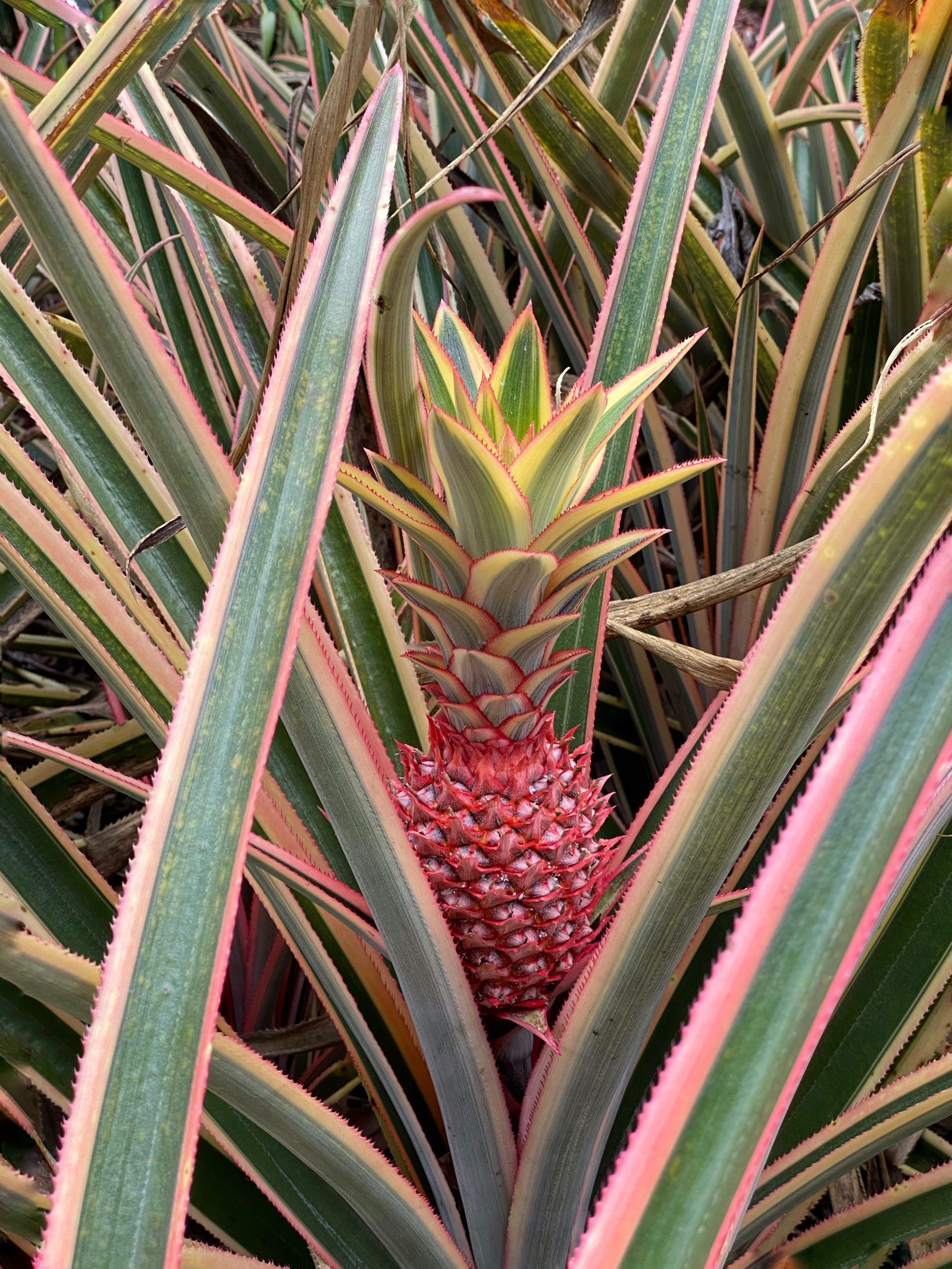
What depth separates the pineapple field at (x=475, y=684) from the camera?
0.78 ft

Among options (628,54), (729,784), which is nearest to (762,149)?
(628,54)

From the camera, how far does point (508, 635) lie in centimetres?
45

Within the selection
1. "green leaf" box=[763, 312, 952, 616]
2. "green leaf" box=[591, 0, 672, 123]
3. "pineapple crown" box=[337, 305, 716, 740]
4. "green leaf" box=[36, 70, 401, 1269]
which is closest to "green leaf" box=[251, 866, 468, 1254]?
"pineapple crown" box=[337, 305, 716, 740]

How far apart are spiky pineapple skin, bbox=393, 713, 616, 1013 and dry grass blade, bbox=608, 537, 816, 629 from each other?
0.41 feet

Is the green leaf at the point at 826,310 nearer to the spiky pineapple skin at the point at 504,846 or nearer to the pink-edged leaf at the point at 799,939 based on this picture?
the spiky pineapple skin at the point at 504,846

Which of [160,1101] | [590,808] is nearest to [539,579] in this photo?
[590,808]

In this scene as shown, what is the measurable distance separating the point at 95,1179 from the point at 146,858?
0.27 feet

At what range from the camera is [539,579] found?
45cm

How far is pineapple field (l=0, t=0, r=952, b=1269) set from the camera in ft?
0.78

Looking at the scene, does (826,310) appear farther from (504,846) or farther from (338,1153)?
(338,1153)

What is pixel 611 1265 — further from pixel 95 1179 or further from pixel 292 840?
pixel 292 840

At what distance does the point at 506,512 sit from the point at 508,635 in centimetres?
6

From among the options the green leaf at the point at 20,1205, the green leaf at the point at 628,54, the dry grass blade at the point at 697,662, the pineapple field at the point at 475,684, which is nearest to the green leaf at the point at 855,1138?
the pineapple field at the point at 475,684

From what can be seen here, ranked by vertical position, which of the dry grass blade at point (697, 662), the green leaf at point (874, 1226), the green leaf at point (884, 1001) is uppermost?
the dry grass blade at point (697, 662)
